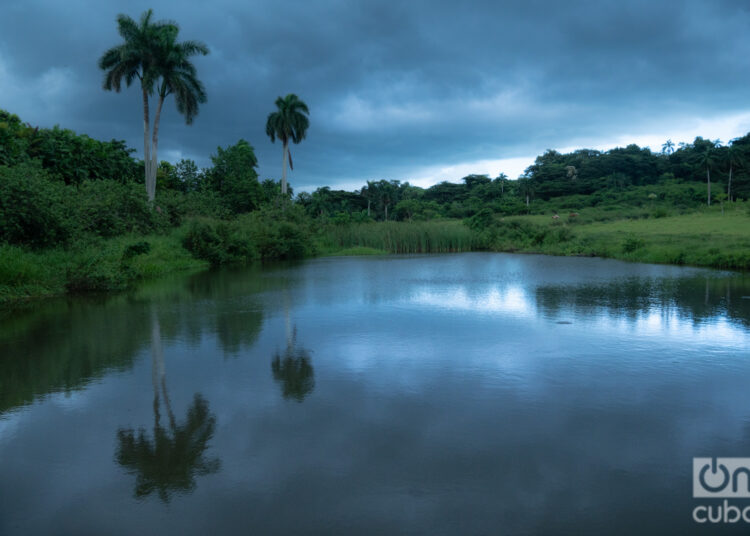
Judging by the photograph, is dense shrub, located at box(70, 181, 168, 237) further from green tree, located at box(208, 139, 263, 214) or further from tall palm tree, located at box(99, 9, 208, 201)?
green tree, located at box(208, 139, 263, 214)

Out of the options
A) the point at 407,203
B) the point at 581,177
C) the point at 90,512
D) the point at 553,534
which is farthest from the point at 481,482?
the point at 581,177

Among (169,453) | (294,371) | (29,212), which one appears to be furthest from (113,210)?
(169,453)

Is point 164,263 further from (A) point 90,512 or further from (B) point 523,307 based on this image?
(A) point 90,512

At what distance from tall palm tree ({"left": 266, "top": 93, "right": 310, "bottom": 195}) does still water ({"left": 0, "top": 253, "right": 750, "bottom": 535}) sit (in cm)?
3698

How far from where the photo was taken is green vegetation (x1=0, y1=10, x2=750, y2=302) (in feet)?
49.1

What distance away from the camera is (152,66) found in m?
30.2

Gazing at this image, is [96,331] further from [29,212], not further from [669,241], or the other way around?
[669,241]

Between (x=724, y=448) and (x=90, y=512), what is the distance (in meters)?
4.71

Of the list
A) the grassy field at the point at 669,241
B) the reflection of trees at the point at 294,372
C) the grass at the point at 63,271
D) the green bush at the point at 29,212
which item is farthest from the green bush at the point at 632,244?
the green bush at the point at 29,212

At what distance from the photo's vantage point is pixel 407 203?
2800 inches

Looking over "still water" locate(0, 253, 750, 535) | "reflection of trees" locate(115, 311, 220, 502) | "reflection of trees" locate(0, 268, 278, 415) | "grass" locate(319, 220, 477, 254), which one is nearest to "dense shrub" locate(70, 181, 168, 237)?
"reflection of trees" locate(0, 268, 278, 415)

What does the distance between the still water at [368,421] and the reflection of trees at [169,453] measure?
0.7 inches

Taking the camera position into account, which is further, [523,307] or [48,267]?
[48,267]

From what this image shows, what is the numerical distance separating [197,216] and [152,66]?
30.1 ft
